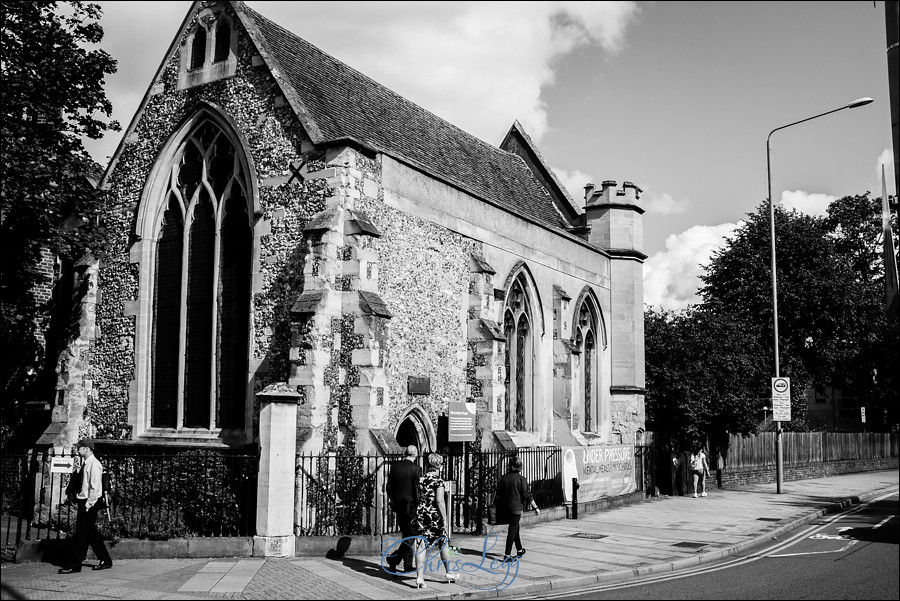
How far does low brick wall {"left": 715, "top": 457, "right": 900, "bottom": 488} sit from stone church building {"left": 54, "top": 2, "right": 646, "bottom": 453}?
455 inches

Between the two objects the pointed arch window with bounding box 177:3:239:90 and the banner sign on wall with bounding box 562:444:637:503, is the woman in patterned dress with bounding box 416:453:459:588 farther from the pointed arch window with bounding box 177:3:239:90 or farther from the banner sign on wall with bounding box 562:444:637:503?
the pointed arch window with bounding box 177:3:239:90

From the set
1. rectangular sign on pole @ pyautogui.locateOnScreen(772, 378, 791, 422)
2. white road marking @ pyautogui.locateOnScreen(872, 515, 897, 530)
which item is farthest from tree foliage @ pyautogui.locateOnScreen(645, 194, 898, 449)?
white road marking @ pyautogui.locateOnScreen(872, 515, 897, 530)

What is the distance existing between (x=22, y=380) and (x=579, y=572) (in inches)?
560

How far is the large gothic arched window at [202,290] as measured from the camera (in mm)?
17047

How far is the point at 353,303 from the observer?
15.9 meters

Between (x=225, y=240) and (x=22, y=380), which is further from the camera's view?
(x=22, y=380)

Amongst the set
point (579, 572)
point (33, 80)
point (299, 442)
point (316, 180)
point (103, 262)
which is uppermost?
point (33, 80)

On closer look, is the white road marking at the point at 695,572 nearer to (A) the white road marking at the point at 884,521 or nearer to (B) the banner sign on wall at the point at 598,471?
(A) the white road marking at the point at 884,521

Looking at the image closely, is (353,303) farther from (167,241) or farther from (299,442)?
(167,241)

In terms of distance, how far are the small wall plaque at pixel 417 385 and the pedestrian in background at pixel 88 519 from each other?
7.00 m

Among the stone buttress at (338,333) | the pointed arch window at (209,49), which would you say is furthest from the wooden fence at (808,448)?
the pointed arch window at (209,49)

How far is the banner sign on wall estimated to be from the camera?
761 inches

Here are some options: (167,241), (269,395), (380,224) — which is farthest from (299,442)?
(167,241)

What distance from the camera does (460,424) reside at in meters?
17.4
